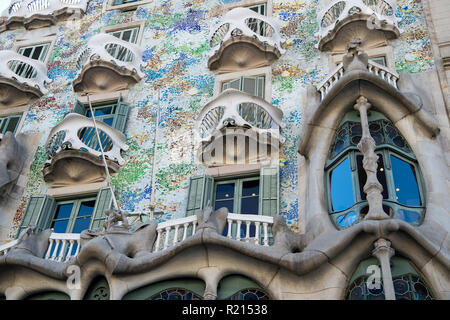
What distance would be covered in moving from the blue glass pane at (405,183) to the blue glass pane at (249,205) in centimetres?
294

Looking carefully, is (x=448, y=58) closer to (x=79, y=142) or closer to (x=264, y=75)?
(x=264, y=75)

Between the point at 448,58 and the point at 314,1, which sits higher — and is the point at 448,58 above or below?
below

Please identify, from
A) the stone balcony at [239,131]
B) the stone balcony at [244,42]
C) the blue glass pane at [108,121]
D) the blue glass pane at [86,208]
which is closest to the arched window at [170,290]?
the stone balcony at [239,131]

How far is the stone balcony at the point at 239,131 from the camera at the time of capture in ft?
44.3

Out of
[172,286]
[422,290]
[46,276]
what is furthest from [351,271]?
[46,276]

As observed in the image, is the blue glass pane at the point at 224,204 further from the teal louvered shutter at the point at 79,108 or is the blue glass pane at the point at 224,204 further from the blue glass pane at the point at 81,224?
the teal louvered shutter at the point at 79,108

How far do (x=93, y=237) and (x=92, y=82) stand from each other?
20.7ft

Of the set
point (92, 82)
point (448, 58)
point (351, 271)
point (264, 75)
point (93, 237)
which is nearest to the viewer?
point (351, 271)

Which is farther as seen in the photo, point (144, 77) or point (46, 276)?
point (144, 77)

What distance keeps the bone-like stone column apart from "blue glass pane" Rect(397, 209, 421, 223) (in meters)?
0.61

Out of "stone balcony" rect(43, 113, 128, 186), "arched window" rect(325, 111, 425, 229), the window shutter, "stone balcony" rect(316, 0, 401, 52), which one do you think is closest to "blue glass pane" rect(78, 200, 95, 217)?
"stone balcony" rect(43, 113, 128, 186)
